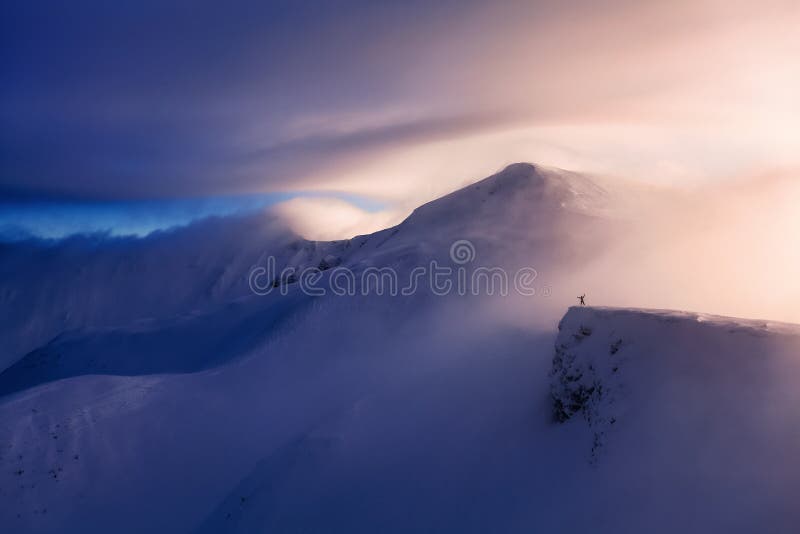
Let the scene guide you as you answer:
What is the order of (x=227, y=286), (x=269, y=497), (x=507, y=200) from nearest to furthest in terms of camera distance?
(x=269, y=497), (x=507, y=200), (x=227, y=286)

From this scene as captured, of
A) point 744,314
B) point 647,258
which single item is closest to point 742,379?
point 744,314

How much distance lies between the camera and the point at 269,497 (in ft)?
35.6

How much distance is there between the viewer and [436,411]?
12219 millimetres

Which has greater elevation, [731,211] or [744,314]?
[731,211]

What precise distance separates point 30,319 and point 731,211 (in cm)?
18584

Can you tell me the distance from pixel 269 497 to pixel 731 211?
948 inches

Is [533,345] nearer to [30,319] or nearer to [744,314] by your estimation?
[744,314]

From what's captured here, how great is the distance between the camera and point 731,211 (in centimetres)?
2391

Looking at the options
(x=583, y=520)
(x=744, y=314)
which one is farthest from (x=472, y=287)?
(x=583, y=520)

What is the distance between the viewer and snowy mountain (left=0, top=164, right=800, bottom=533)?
20.8ft

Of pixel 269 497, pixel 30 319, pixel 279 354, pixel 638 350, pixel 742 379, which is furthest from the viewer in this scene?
pixel 30 319

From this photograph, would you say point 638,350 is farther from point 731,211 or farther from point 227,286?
point 227,286

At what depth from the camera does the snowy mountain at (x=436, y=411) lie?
634 cm

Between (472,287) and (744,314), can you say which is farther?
(472,287)
